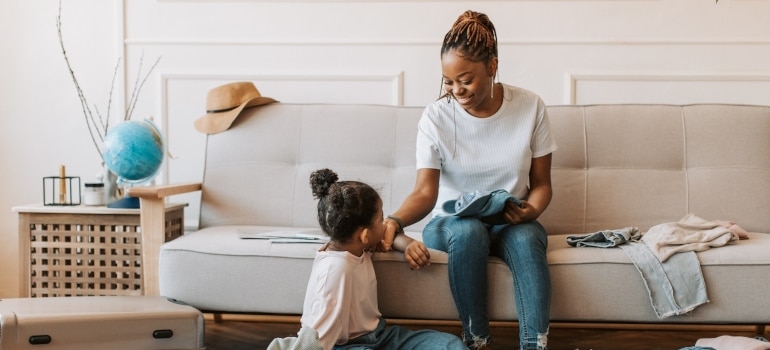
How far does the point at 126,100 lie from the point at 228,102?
0.69 metres

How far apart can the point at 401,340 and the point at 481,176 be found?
544 millimetres

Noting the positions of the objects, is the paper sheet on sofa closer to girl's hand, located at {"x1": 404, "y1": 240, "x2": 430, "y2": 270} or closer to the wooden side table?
girl's hand, located at {"x1": 404, "y1": 240, "x2": 430, "y2": 270}

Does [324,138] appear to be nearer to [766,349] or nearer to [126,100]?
[126,100]

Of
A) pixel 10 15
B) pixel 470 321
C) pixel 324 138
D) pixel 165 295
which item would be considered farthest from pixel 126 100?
pixel 470 321

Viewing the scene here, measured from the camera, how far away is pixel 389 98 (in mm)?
3189

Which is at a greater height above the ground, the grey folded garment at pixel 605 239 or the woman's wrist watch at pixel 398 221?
the woman's wrist watch at pixel 398 221

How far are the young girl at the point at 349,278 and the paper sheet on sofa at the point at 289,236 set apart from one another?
0.22 m

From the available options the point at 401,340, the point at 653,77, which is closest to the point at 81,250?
the point at 401,340

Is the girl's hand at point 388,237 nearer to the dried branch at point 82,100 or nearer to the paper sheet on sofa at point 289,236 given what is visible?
the paper sheet on sofa at point 289,236


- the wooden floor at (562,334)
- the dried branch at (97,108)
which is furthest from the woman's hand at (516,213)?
the dried branch at (97,108)

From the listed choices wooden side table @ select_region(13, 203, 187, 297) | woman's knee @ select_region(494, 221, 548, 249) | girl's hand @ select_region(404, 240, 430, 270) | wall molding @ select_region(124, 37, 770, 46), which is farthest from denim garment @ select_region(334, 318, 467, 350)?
wall molding @ select_region(124, 37, 770, 46)

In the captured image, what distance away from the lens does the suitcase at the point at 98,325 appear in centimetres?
199

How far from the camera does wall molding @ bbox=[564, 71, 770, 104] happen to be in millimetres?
3061

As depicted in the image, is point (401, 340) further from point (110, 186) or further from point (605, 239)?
point (110, 186)
